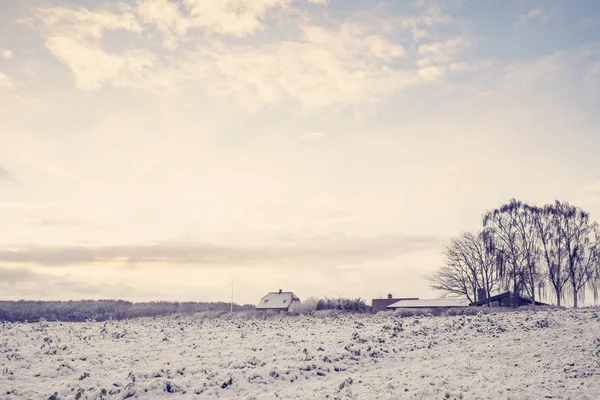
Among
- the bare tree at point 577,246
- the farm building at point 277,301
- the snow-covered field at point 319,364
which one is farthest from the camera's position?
the farm building at point 277,301

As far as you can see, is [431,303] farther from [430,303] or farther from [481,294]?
[481,294]

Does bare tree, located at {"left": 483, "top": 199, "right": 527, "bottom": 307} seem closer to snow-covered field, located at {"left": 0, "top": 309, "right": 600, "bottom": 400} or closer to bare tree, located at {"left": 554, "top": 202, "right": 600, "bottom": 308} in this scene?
bare tree, located at {"left": 554, "top": 202, "right": 600, "bottom": 308}

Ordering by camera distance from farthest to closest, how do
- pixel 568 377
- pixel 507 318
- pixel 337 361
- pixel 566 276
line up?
1. pixel 566 276
2. pixel 507 318
3. pixel 337 361
4. pixel 568 377

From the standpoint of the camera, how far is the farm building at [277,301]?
264ft

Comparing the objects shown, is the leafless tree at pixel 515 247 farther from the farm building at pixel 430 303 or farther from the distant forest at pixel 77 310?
the distant forest at pixel 77 310

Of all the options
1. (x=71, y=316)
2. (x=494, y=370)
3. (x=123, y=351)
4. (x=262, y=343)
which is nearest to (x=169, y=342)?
(x=123, y=351)

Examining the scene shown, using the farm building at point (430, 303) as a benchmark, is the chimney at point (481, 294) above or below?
above

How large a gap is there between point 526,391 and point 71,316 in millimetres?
65601

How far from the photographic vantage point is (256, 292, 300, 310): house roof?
80912mm

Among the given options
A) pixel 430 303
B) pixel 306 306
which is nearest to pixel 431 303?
pixel 430 303

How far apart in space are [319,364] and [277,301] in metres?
66.4

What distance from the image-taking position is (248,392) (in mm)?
14734

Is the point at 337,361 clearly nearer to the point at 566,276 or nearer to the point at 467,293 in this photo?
the point at 566,276

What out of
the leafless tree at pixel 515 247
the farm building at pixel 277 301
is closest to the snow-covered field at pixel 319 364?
the leafless tree at pixel 515 247
